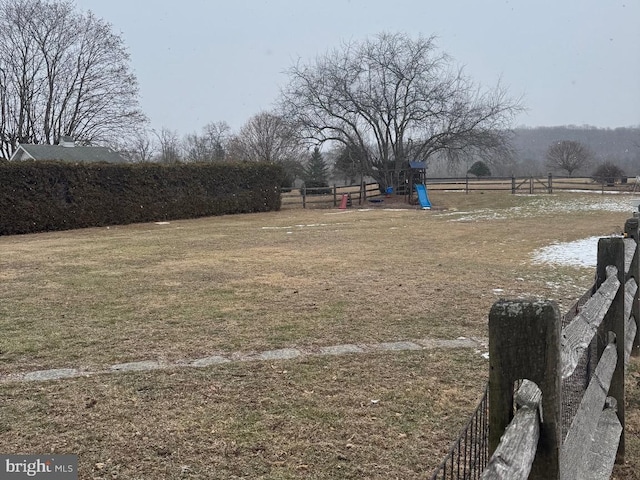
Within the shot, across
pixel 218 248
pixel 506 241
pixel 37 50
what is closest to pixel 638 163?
pixel 506 241

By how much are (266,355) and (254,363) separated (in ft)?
0.63

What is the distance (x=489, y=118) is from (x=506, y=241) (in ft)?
63.8

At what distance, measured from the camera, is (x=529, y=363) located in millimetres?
1267

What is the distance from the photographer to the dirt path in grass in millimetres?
3756

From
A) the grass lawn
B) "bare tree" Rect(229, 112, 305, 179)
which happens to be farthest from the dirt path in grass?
"bare tree" Rect(229, 112, 305, 179)

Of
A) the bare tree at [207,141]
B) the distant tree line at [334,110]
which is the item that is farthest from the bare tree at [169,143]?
the distant tree line at [334,110]

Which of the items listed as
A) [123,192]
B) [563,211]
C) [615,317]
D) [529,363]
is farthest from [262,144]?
[529,363]

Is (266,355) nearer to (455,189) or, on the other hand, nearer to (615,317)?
(615,317)

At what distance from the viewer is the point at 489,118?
95.5 ft

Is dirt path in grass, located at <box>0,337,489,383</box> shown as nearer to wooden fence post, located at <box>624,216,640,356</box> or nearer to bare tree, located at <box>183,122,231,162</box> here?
wooden fence post, located at <box>624,216,640,356</box>

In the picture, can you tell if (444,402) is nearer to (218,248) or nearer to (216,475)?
(216,475)

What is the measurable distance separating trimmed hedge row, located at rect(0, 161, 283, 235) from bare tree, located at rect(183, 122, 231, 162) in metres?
28.2

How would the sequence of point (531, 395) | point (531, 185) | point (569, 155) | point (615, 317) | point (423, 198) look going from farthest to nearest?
point (569, 155) < point (531, 185) < point (423, 198) < point (615, 317) < point (531, 395)

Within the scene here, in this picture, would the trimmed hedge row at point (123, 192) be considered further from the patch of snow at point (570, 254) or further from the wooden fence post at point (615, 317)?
the wooden fence post at point (615, 317)
